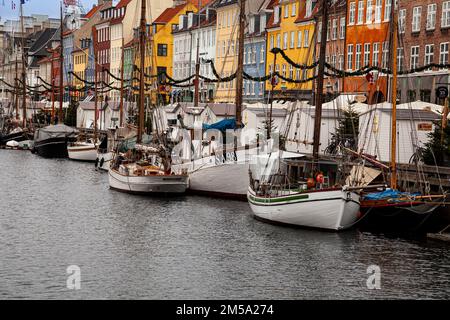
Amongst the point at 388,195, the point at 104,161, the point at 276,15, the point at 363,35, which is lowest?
the point at 104,161

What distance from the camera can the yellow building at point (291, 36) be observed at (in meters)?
92.0

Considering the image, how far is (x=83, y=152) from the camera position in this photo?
8806 centimetres

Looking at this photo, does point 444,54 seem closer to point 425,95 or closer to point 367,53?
point 425,95

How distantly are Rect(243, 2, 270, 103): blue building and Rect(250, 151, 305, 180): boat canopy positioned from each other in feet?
170

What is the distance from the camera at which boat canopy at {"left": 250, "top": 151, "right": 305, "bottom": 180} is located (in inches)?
1897

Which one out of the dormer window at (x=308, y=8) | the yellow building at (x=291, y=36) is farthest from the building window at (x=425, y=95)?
the dormer window at (x=308, y=8)

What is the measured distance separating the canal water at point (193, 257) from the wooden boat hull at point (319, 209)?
1.78 ft

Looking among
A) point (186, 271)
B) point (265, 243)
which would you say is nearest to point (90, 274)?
point (186, 271)

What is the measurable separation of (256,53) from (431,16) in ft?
116

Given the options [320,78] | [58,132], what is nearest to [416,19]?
[320,78]

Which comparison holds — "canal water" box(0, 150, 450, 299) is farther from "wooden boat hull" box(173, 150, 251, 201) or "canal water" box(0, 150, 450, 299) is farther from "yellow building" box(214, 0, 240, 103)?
"yellow building" box(214, 0, 240, 103)

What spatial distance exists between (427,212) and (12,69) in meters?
164

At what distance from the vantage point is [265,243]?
38.8m
